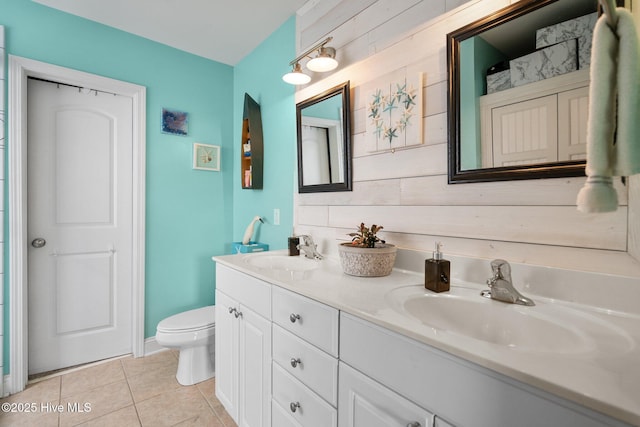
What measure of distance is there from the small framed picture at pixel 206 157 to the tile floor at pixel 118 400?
1.60 m

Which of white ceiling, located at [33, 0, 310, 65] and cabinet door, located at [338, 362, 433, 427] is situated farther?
white ceiling, located at [33, 0, 310, 65]

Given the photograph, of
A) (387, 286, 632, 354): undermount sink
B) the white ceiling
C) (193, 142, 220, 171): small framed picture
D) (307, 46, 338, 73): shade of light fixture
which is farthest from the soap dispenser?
(193, 142, 220, 171): small framed picture

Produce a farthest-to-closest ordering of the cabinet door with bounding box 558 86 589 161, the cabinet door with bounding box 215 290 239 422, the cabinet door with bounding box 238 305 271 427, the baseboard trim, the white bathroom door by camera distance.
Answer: the baseboard trim → the white bathroom door → the cabinet door with bounding box 215 290 239 422 → the cabinet door with bounding box 238 305 271 427 → the cabinet door with bounding box 558 86 589 161

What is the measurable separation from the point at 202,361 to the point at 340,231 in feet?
4.37

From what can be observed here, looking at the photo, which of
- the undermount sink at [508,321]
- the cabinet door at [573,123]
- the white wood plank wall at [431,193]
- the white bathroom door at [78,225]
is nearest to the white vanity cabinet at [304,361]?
the undermount sink at [508,321]

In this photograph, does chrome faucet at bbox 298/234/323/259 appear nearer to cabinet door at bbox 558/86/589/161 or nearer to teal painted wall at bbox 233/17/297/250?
teal painted wall at bbox 233/17/297/250

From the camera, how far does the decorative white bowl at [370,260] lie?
119 cm

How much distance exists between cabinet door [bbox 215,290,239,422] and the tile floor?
130 mm

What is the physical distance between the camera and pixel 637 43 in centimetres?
54

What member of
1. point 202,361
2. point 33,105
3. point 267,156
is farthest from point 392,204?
point 33,105

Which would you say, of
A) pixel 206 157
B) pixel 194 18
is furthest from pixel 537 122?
pixel 206 157

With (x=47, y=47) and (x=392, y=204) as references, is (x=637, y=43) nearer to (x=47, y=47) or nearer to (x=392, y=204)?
(x=392, y=204)

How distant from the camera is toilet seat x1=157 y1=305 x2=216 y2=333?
6.17 feet

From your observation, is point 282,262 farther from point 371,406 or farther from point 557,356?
point 557,356
